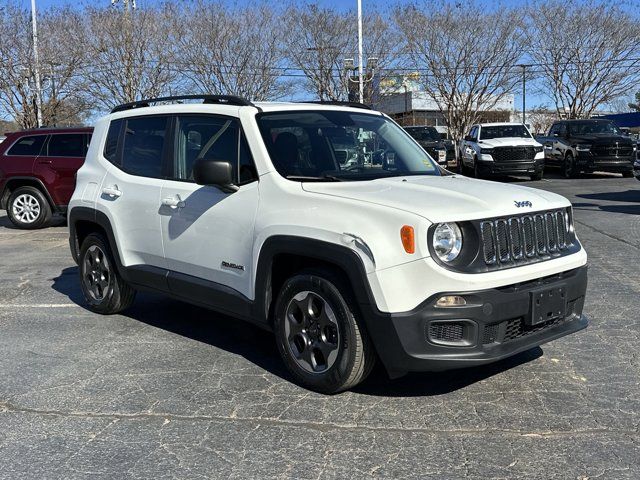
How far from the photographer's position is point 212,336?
5.45 metres

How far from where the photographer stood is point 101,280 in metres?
6.10

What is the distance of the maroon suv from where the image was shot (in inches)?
486

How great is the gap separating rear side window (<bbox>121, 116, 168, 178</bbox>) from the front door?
22cm

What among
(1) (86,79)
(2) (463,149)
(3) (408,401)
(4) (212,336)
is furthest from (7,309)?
(1) (86,79)

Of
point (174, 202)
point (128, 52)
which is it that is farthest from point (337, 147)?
point (128, 52)

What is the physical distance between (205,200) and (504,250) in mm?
2104

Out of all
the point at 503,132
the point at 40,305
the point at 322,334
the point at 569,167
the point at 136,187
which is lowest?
the point at 569,167

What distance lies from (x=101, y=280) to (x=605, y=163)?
713 inches

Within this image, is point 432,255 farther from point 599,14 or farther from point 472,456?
point 599,14

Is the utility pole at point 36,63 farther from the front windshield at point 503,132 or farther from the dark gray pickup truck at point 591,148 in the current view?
the dark gray pickup truck at point 591,148

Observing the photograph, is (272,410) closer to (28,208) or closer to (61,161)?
(61,161)

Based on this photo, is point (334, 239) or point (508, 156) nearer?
point (334, 239)

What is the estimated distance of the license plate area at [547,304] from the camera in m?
3.78

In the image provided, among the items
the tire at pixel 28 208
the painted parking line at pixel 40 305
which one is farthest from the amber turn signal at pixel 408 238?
the tire at pixel 28 208
